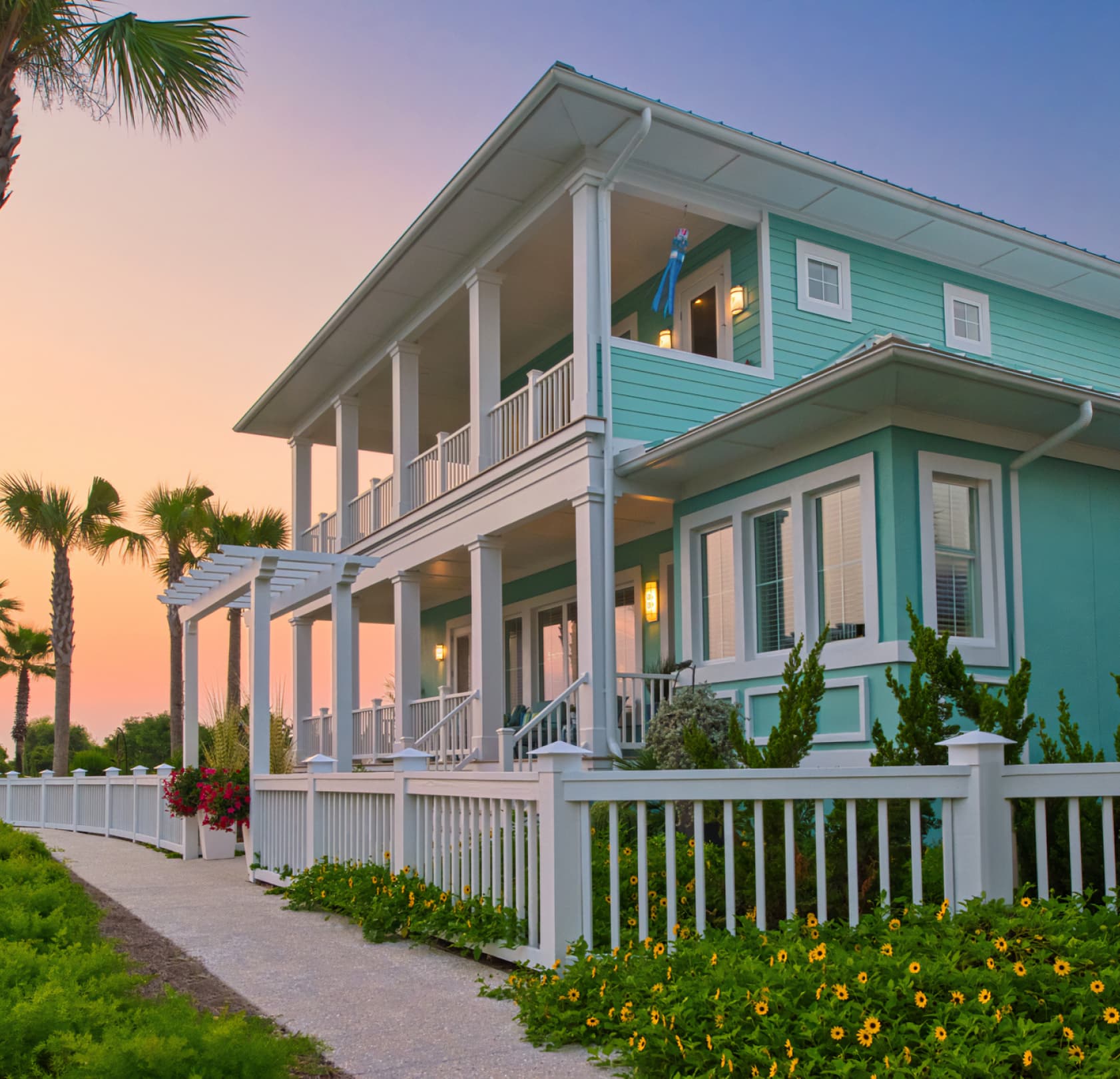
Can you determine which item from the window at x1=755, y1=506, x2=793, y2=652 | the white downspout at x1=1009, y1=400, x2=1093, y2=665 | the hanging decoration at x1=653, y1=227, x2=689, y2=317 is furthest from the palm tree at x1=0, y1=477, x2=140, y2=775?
the white downspout at x1=1009, y1=400, x2=1093, y2=665

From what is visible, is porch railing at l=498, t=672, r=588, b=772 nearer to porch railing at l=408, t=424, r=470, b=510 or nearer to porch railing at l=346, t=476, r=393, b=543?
porch railing at l=408, t=424, r=470, b=510

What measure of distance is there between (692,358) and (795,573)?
3.11 meters

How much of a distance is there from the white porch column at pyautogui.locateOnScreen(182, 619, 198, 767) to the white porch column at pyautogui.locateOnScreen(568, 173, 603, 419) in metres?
5.68

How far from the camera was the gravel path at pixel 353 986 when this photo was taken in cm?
447

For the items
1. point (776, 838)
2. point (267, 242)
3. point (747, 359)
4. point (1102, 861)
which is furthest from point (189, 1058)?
point (267, 242)

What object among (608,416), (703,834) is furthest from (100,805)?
(703,834)

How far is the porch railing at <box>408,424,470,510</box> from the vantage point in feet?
47.9

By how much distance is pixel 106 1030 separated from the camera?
332 centimetres

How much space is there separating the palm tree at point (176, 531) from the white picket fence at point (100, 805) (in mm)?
6096

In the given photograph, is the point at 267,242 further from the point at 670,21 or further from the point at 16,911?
the point at 16,911

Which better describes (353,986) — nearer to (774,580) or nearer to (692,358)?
(774,580)

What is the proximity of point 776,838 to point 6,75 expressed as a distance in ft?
24.8

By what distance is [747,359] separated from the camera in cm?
1269

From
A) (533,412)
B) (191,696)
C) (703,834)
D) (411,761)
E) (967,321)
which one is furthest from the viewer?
(967,321)
